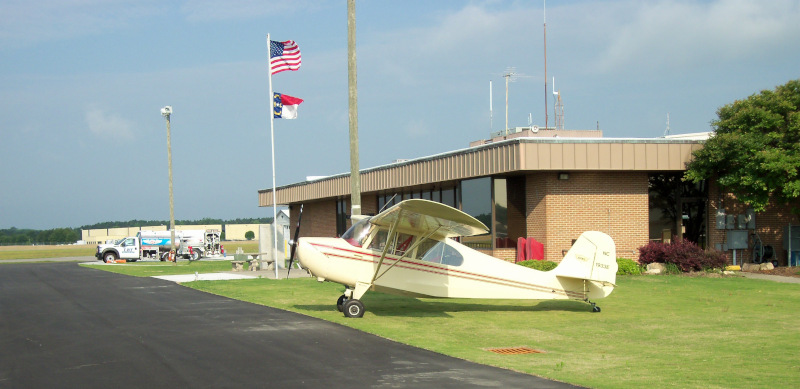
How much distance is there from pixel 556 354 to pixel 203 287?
14.6m

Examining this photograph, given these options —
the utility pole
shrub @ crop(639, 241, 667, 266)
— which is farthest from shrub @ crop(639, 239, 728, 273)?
the utility pole

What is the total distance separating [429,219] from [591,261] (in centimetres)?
375

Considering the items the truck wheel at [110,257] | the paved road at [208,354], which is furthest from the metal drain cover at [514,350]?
the truck wheel at [110,257]

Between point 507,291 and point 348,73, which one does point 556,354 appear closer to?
point 507,291

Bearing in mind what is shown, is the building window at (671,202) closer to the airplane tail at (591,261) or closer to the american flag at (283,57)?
the airplane tail at (591,261)

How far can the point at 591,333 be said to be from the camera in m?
→ 12.2

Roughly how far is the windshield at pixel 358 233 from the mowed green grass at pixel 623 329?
58.7 inches

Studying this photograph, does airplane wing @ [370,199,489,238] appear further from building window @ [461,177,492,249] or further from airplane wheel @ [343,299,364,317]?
building window @ [461,177,492,249]

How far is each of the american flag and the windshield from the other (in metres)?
12.7

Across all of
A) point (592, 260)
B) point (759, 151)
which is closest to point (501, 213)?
point (759, 151)

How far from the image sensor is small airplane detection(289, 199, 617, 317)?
1443 cm

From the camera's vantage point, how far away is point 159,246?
56.5 meters

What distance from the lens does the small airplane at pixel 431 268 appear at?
14.4 metres

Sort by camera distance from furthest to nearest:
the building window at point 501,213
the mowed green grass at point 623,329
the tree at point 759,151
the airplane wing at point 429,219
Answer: the building window at point 501,213
the tree at point 759,151
the airplane wing at point 429,219
the mowed green grass at point 623,329
